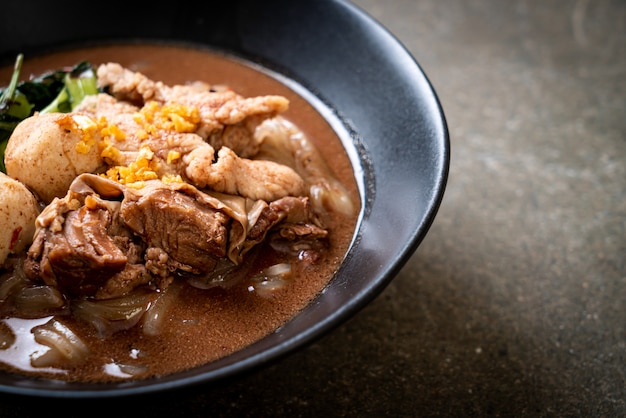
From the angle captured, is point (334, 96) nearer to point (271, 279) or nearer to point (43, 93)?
point (271, 279)

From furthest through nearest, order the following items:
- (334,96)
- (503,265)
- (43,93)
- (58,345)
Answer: (503,265)
(334,96)
(43,93)
(58,345)

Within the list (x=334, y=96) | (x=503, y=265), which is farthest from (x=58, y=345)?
(x=503, y=265)

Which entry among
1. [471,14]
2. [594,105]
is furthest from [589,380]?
[471,14]

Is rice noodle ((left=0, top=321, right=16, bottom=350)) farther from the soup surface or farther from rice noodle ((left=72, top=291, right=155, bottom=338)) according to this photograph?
rice noodle ((left=72, top=291, right=155, bottom=338))

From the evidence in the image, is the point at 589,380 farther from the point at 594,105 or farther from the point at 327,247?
the point at 594,105

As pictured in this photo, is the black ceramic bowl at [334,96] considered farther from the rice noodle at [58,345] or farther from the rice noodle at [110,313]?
the rice noodle at [110,313]

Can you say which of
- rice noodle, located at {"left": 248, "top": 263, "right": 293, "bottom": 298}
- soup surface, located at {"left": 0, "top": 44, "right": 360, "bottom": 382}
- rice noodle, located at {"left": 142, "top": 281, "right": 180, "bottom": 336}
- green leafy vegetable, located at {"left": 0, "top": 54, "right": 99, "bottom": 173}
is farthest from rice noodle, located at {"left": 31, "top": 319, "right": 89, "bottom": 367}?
green leafy vegetable, located at {"left": 0, "top": 54, "right": 99, "bottom": 173}

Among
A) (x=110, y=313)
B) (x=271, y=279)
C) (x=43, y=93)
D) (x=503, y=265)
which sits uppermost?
(x=43, y=93)
